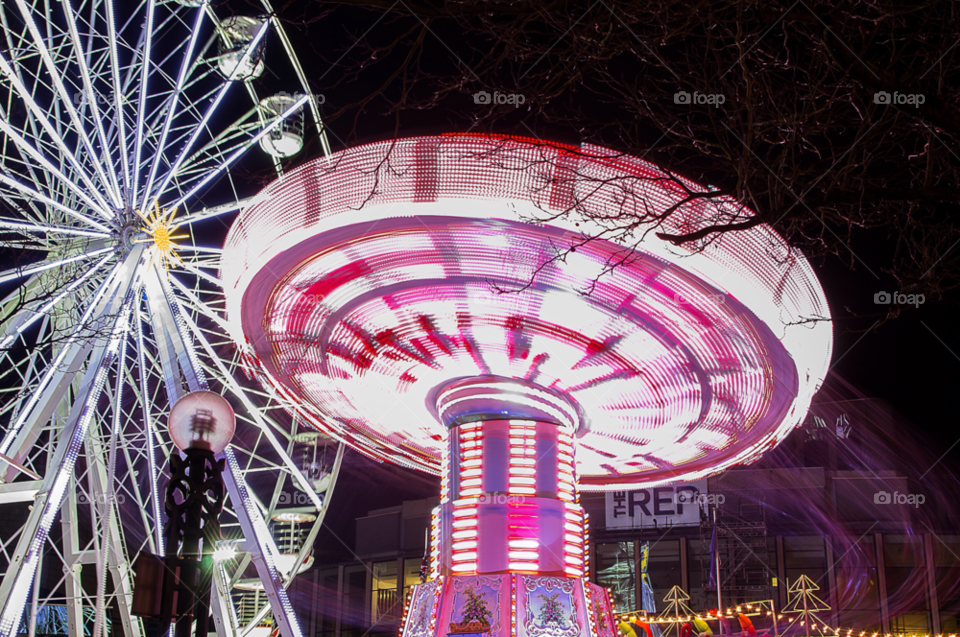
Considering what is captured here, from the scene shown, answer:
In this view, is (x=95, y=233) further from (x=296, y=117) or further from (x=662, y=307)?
(x=662, y=307)

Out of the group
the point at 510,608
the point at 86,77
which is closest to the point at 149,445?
the point at 86,77

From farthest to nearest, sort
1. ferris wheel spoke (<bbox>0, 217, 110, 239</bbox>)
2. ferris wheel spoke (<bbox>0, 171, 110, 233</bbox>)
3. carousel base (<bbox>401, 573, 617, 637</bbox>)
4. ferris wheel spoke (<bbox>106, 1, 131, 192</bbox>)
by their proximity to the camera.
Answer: ferris wheel spoke (<bbox>106, 1, 131, 192</bbox>), ferris wheel spoke (<bbox>0, 217, 110, 239</bbox>), ferris wheel spoke (<bbox>0, 171, 110, 233</bbox>), carousel base (<bbox>401, 573, 617, 637</bbox>)

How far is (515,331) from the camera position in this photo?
11109 millimetres

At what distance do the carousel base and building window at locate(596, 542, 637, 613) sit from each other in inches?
1068

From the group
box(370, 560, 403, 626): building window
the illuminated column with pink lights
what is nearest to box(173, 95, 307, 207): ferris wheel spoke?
the illuminated column with pink lights

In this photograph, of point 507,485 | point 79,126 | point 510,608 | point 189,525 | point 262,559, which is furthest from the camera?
point 79,126

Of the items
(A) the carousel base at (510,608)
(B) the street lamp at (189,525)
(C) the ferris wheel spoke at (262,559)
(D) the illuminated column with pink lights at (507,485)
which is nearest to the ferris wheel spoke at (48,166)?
(C) the ferris wheel spoke at (262,559)

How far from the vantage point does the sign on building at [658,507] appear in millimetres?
36406

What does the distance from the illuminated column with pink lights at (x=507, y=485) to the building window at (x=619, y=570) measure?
2672 centimetres

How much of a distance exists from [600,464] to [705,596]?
75.7 ft

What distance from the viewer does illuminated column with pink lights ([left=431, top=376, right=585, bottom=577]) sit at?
11039 millimetres

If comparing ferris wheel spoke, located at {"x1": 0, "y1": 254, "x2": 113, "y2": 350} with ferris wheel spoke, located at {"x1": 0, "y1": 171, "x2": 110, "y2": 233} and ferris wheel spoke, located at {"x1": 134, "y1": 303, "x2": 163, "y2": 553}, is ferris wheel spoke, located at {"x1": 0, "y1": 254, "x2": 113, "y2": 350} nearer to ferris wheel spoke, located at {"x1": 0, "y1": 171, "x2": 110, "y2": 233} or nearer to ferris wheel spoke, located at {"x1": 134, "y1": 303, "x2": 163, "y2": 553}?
ferris wheel spoke, located at {"x1": 0, "y1": 171, "x2": 110, "y2": 233}

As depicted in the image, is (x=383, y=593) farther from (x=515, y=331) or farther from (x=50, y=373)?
(x=515, y=331)

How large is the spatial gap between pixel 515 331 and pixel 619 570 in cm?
2896
